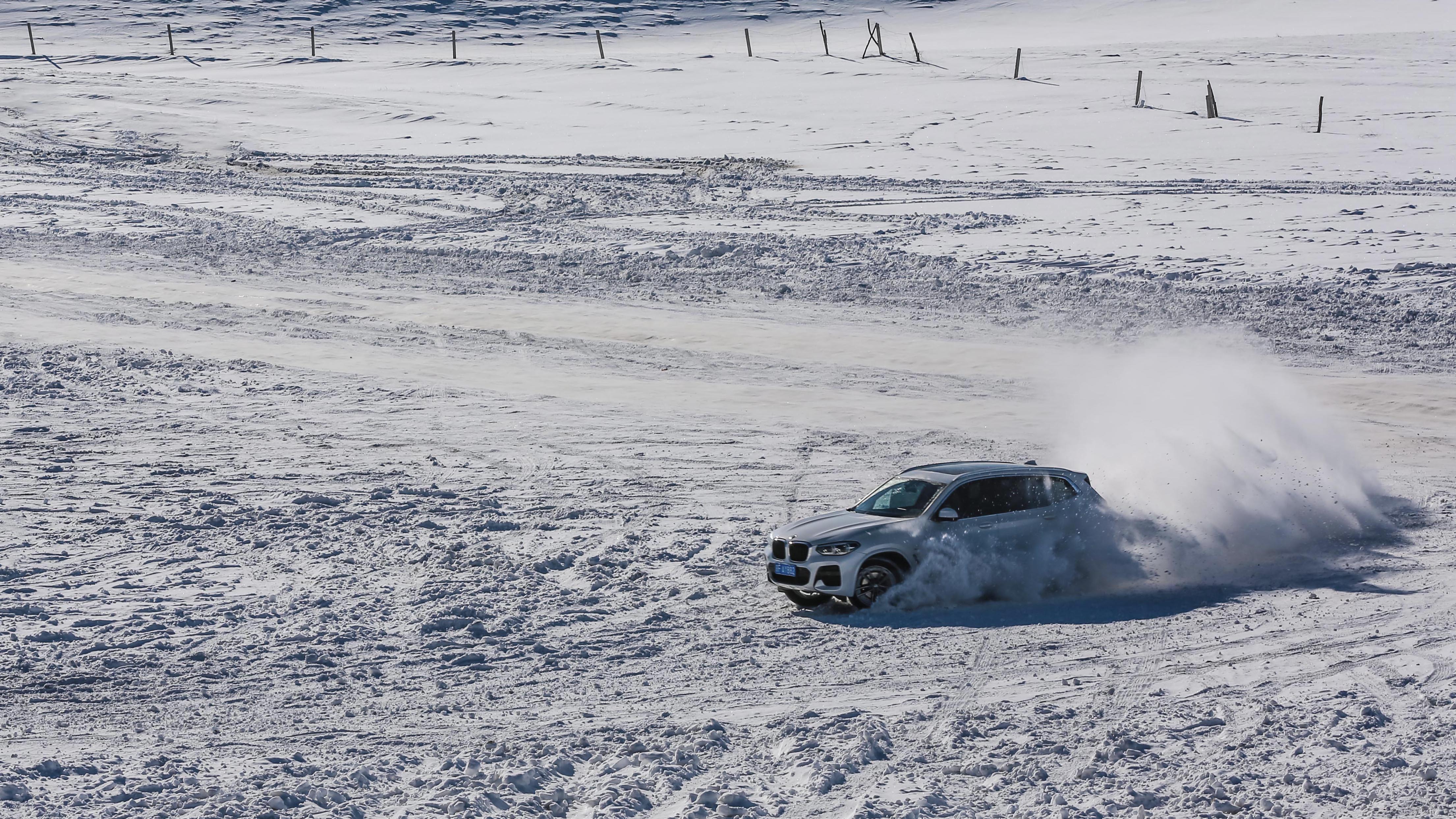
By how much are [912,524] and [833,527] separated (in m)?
0.65

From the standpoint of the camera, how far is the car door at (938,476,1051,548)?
11.8m

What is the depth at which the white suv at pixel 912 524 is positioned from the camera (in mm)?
11367

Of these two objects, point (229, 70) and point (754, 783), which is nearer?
point (754, 783)

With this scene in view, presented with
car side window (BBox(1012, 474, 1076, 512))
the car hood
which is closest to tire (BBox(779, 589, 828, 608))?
the car hood

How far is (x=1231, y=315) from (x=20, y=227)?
2568cm

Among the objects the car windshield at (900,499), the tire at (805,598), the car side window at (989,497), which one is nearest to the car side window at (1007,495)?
the car side window at (989,497)

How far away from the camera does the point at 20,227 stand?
3172 centimetres

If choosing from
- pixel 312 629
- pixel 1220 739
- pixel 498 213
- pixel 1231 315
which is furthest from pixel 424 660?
pixel 498 213

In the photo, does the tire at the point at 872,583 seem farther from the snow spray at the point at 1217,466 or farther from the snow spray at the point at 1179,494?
the snow spray at the point at 1217,466

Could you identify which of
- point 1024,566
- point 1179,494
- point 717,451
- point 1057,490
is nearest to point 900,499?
point 1024,566

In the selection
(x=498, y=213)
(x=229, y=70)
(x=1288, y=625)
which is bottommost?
(x=1288, y=625)

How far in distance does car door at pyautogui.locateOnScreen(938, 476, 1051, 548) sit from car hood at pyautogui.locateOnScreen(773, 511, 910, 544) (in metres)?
0.50

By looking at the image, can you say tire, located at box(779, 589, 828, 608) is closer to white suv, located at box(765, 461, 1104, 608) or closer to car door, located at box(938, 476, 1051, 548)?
white suv, located at box(765, 461, 1104, 608)

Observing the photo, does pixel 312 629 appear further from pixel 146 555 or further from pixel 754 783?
pixel 754 783
